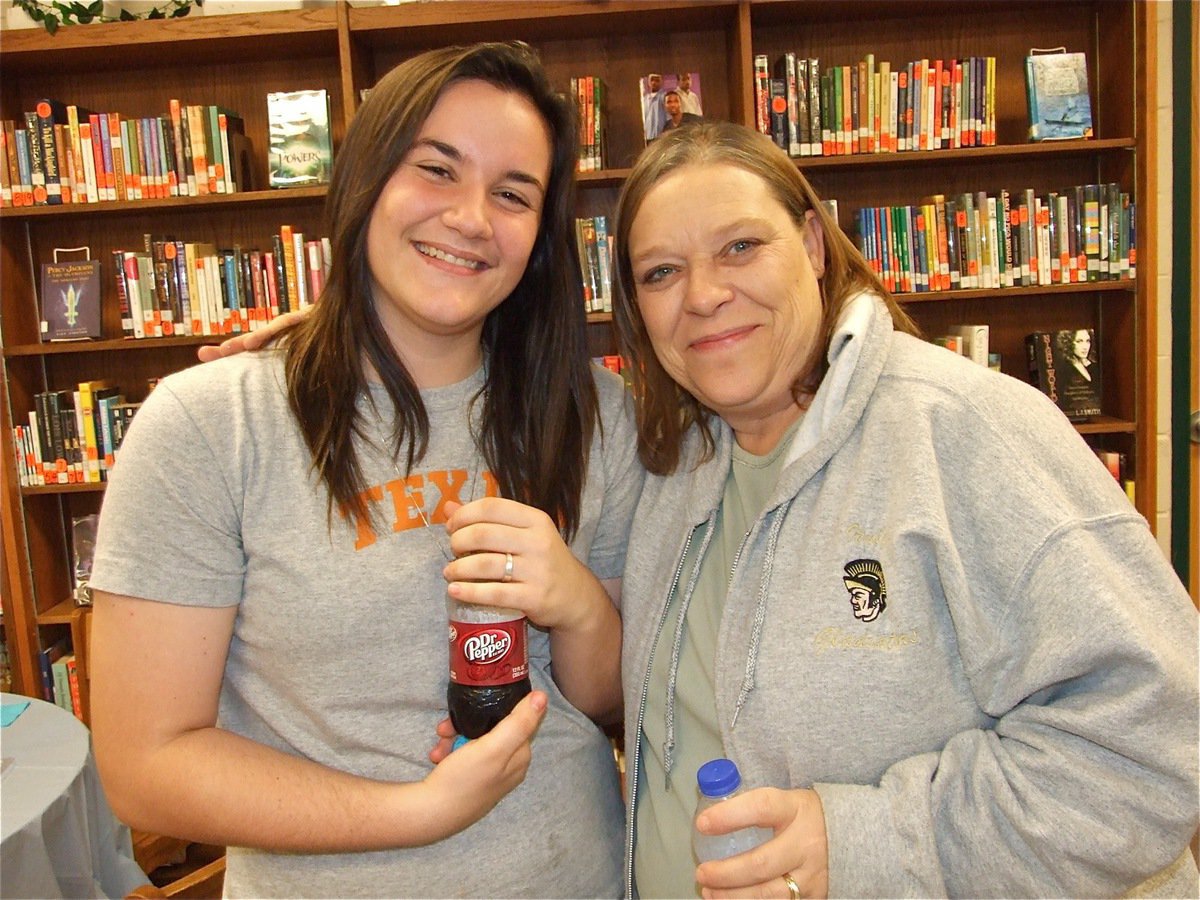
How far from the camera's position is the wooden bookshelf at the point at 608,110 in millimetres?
3082

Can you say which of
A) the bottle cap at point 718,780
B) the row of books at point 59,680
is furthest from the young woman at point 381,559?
the row of books at point 59,680

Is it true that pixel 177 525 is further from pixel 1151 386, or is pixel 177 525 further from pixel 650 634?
pixel 1151 386

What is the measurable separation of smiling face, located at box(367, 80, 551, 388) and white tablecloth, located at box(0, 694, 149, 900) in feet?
5.09

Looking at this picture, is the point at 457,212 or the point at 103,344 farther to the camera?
the point at 103,344

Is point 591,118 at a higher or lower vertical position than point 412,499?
higher

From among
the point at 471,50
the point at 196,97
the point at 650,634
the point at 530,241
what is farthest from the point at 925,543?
the point at 196,97

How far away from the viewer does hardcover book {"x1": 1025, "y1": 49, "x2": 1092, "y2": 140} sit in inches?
124

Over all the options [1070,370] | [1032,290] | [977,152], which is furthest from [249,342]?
[1070,370]

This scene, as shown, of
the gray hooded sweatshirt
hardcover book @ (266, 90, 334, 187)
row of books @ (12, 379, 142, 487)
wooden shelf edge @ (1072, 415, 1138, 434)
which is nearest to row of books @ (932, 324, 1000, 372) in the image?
wooden shelf edge @ (1072, 415, 1138, 434)

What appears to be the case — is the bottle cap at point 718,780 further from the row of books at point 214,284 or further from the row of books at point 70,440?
the row of books at point 70,440

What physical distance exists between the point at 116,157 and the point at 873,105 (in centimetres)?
279

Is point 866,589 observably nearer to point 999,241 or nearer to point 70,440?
point 999,241

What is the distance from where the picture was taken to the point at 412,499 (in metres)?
1.23

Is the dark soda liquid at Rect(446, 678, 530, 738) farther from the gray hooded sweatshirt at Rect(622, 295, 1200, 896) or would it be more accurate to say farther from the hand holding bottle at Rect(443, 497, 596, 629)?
the gray hooded sweatshirt at Rect(622, 295, 1200, 896)
